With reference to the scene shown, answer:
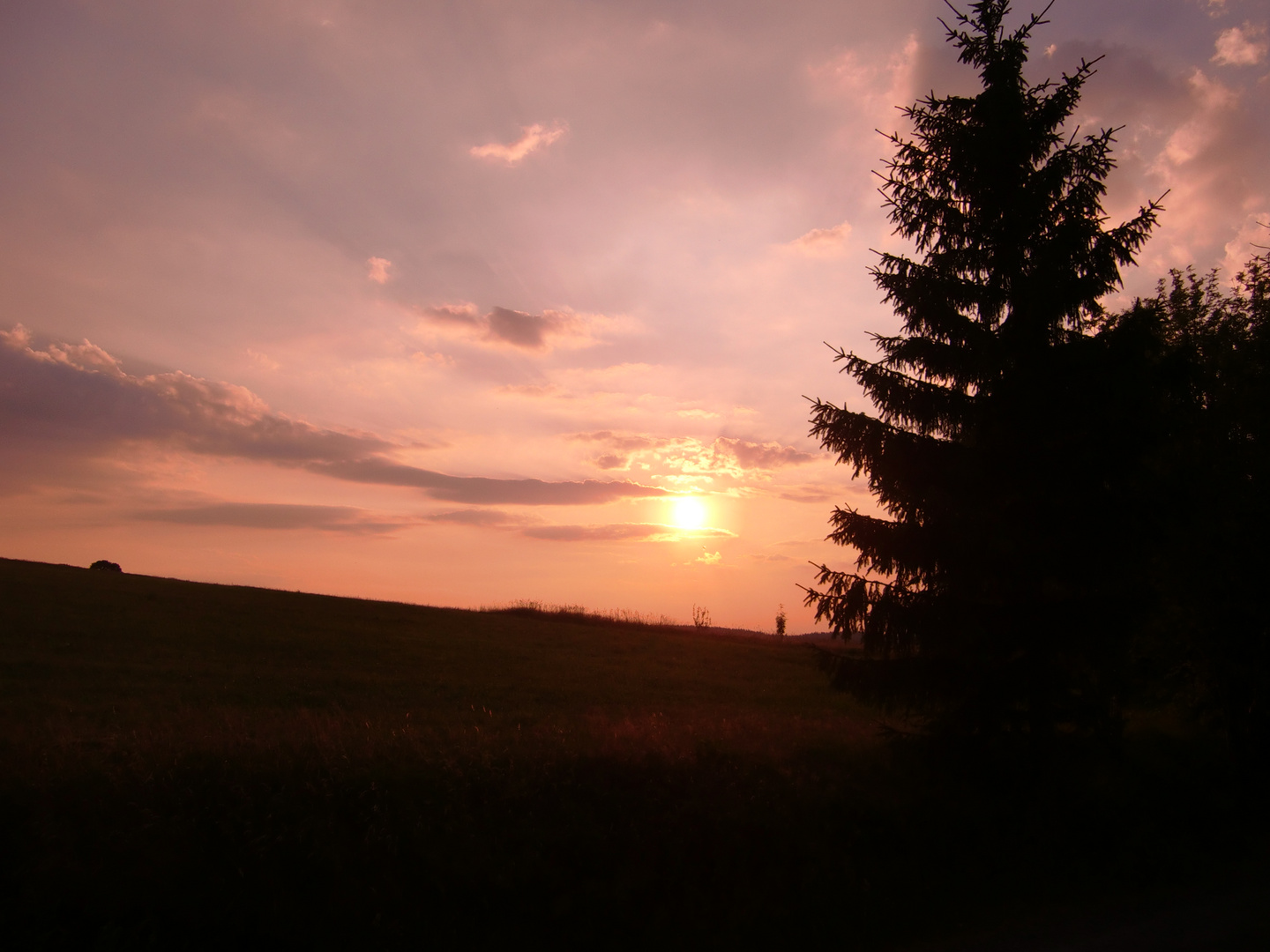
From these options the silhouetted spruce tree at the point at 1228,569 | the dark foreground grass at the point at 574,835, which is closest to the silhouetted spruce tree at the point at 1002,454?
the dark foreground grass at the point at 574,835

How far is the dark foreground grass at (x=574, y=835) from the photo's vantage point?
6648mm

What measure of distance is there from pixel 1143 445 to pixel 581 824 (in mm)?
9886

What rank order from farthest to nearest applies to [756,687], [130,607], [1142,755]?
1. [130,607]
2. [756,687]
3. [1142,755]

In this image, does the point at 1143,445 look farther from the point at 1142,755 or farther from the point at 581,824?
the point at 581,824

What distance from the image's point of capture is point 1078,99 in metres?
12.1

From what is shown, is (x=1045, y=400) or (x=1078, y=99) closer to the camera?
(x=1045, y=400)

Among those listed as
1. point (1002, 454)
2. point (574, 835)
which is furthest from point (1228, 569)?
point (574, 835)

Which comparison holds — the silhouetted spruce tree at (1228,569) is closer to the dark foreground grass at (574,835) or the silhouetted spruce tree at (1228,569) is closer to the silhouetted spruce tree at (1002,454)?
→ the dark foreground grass at (574,835)

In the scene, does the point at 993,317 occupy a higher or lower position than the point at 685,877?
higher

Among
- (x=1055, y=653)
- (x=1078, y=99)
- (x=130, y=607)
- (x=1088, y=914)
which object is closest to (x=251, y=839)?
(x=1088, y=914)

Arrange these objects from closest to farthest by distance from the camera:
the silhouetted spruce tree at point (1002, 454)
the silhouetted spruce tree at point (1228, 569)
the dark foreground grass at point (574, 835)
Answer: the dark foreground grass at point (574, 835)
the silhouetted spruce tree at point (1002, 454)
the silhouetted spruce tree at point (1228, 569)

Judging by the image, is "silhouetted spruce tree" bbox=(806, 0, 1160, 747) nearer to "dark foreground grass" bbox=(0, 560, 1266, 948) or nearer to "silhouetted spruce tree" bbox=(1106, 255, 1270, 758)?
"dark foreground grass" bbox=(0, 560, 1266, 948)

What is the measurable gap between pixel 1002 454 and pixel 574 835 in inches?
332

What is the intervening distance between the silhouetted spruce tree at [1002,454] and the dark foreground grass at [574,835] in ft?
4.62
